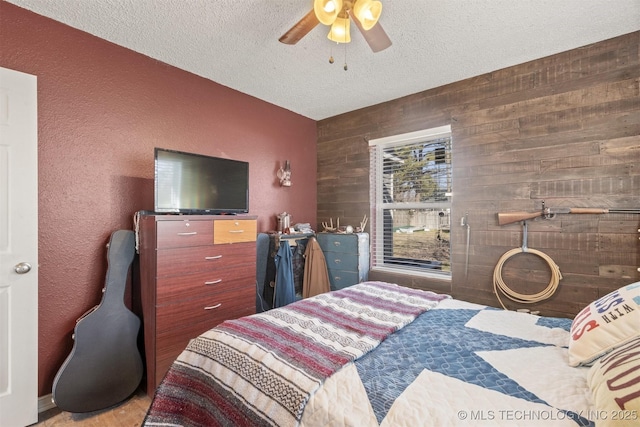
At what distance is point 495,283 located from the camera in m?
2.69

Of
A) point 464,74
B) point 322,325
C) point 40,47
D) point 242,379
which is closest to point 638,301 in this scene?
point 322,325

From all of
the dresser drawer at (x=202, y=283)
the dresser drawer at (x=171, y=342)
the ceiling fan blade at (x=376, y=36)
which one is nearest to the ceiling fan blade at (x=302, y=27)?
the ceiling fan blade at (x=376, y=36)

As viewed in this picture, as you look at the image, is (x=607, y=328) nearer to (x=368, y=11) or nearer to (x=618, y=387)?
(x=618, y=387)

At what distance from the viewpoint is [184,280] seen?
7.14ft

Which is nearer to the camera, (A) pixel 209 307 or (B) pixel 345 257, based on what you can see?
(A) pixel 209 307

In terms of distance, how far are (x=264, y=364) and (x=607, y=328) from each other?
1.31 metres

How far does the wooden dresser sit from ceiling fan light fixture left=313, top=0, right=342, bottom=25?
1.62m

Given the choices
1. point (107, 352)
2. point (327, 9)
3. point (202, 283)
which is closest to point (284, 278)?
point (202, 283)

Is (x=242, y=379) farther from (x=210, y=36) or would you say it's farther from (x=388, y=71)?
(x=388, y=71)

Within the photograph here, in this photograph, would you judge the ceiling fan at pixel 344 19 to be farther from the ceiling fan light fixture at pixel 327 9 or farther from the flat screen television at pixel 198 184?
the flat screen television at pixel 198 184

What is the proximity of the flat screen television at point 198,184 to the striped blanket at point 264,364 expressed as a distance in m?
1.28

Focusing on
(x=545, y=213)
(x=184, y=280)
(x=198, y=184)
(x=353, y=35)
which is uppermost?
(x=353, y=35)

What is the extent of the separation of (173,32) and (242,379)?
2.41 m

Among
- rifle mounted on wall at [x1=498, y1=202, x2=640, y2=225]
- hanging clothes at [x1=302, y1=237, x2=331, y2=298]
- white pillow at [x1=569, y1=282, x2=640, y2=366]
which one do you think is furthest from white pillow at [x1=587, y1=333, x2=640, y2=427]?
hanging clothes at [x1=302, y1=237, x2=331, y2=298]
